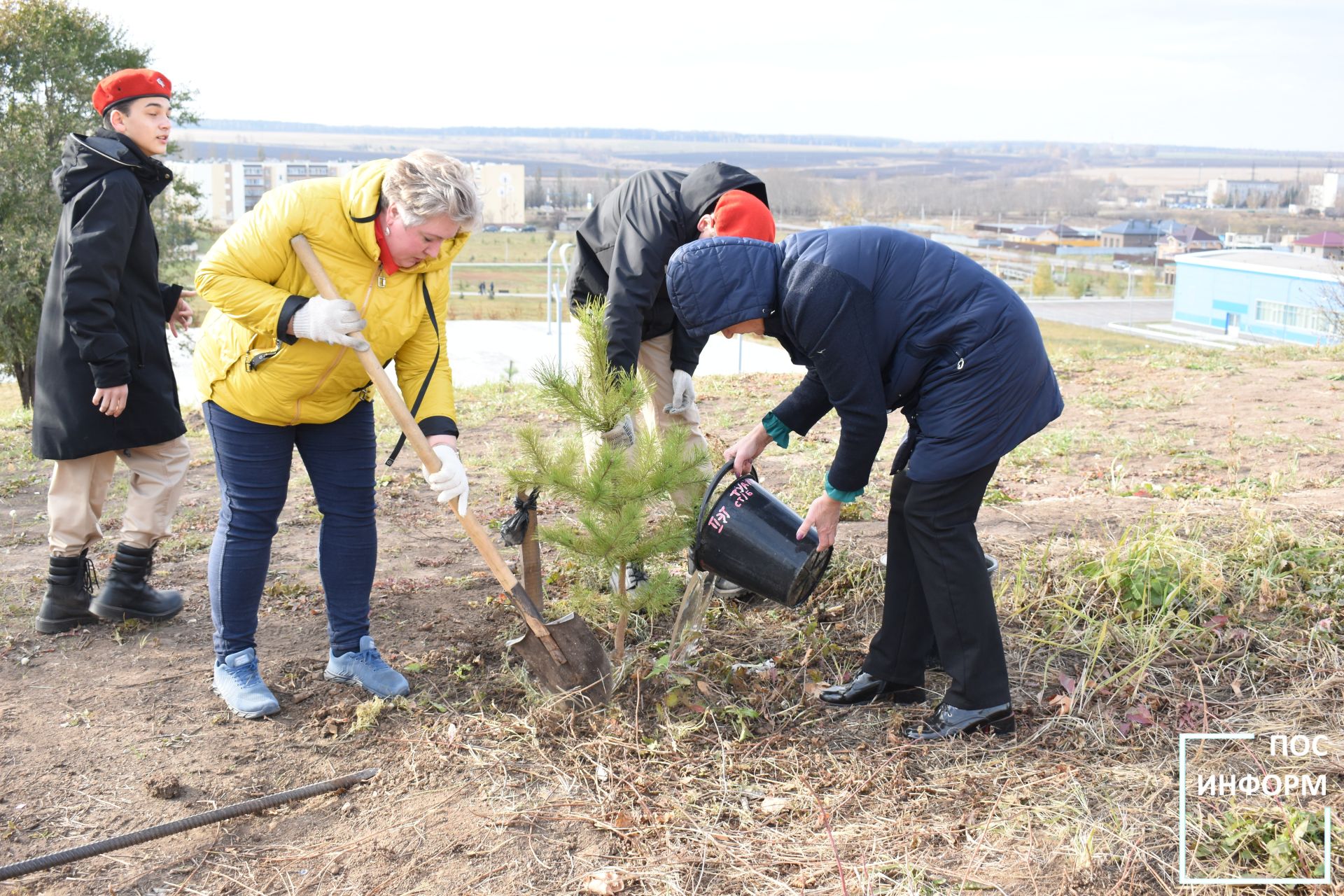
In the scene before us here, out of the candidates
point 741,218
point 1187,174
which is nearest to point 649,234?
point 741,218

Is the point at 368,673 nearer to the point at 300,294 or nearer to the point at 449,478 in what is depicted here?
the point at 449,478

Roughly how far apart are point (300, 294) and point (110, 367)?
98 cm

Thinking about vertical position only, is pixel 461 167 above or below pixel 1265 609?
above

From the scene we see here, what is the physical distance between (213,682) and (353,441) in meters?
0.91

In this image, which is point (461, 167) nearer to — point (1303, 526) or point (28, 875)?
point (28, 875)

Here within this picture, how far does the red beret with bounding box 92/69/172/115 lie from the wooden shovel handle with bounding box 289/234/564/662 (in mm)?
1191

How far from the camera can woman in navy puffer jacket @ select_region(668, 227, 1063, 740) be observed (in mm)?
2391

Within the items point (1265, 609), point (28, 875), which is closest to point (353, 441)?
point (28, 875)

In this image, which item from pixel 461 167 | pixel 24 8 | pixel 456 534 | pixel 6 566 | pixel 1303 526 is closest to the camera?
pixel 461 167

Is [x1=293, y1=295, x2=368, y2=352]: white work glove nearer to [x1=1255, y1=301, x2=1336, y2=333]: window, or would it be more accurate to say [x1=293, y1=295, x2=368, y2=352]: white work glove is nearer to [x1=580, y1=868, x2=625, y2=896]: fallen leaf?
[x1=580, y1=868, x2=625, y2=896]: fallen leaf

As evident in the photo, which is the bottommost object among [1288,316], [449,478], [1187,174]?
[1288,316]

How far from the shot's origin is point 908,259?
251 cm

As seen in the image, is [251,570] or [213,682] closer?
[251,570]

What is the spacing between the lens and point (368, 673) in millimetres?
3045
